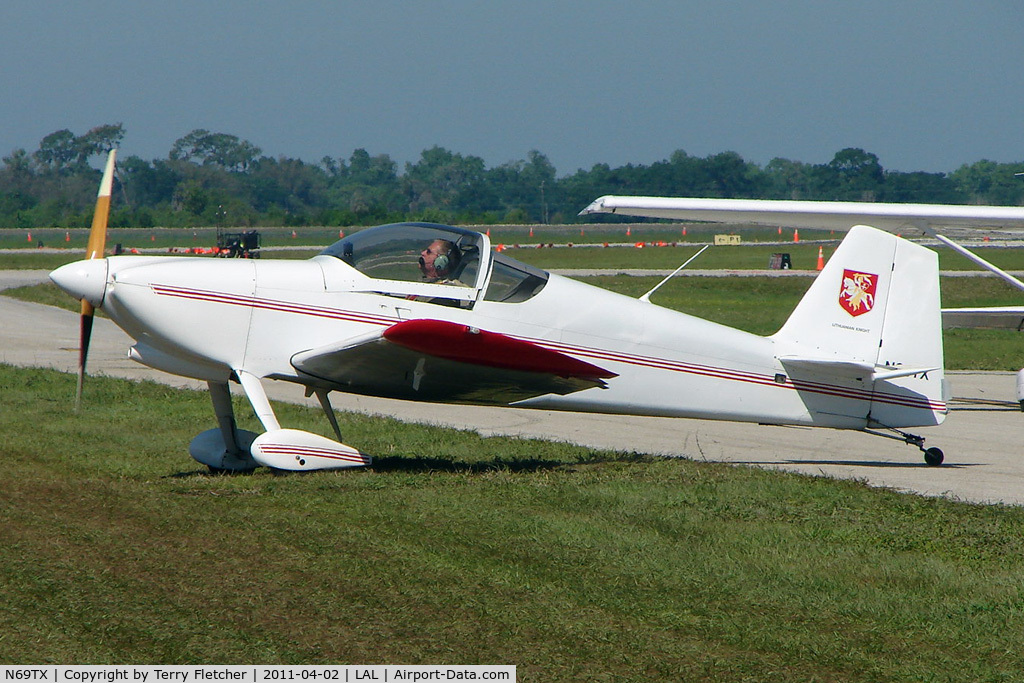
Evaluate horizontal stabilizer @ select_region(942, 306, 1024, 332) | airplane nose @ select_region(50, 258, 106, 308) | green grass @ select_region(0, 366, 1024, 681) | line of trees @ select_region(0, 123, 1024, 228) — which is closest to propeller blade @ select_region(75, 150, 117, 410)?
airplane nose @ select_region(50, 258, 106, 308)

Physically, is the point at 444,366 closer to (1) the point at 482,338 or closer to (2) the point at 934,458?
Answer: (1) the point at 482,338

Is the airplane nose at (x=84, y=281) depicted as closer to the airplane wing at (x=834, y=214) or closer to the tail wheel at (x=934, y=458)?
the airplane wing at (x=834, y=214)

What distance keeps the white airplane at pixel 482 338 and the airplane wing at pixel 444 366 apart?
16mm

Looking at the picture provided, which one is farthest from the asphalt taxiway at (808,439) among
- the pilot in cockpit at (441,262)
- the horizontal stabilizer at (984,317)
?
the pilot in cockpit at (441,262)

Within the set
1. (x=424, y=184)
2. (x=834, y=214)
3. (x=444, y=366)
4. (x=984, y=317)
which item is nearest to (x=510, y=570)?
(x=444, y=366)

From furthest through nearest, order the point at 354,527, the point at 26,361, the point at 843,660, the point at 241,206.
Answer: the point at 241,206 → the point at 26,361 → the point at 354,527 → the point at 843,660

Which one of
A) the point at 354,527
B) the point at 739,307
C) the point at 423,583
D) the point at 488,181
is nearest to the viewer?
the point at 423,583

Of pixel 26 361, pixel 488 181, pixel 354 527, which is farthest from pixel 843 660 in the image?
pixel 488 181

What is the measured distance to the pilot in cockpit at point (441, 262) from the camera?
8.30 m

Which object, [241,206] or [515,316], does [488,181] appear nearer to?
[241,206]

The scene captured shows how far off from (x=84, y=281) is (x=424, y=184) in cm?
10337

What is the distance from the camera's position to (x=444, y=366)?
316 inches

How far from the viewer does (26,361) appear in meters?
16.5

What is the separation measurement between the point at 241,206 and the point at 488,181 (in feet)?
121
